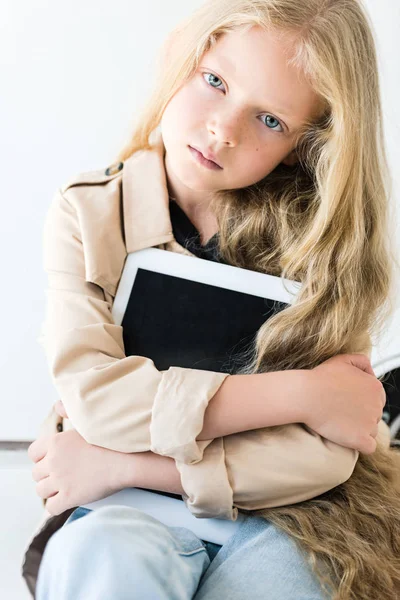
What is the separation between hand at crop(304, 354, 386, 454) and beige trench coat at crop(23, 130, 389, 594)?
17 mm

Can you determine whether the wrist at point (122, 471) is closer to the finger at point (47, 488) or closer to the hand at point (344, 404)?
the finger at point (47, 488)

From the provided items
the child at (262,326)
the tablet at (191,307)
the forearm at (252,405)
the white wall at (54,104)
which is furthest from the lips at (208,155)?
the white wall at (54,104)

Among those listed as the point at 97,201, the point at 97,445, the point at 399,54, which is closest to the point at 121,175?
the point at 97,201

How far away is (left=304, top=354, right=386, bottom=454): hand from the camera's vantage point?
2.60 feet

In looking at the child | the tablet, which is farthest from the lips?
the tablet

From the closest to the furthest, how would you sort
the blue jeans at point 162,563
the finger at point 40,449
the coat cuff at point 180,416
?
the blue jeans at point 162,563 < the coat cuff at point 180,416 < the finger at point 40,449

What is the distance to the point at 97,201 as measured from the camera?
89cm

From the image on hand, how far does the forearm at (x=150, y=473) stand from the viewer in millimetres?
780

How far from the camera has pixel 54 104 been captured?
122 cm

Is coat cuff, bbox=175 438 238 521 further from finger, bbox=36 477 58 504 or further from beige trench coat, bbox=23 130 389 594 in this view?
finger, bbox=36 477 58 504

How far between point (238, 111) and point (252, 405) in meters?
0.33

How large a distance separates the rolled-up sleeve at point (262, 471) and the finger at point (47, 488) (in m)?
0.15

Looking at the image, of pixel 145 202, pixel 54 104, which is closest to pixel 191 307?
pixel 145 202

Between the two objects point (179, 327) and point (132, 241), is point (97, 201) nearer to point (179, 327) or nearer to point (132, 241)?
point (132, 241)
